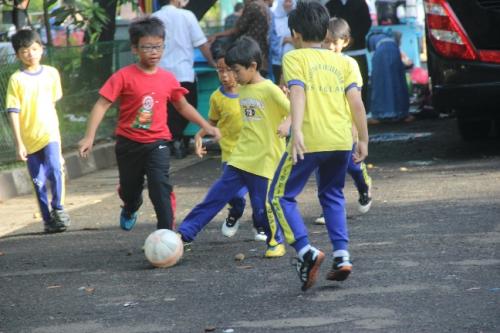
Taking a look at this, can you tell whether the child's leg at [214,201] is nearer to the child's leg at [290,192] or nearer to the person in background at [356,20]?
the child's leg at [290,192]

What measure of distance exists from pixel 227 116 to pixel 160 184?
2.35ft

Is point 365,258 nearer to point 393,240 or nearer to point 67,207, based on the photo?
point 393,240

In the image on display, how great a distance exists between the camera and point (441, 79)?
1247 cm

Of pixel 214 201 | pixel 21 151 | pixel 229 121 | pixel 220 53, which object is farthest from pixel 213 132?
pixel 220 53

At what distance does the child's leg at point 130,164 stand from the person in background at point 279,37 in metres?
7.46

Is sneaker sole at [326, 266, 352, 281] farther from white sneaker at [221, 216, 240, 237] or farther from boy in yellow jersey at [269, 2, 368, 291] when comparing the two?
white sneaker at [221, 216, 240, 237]

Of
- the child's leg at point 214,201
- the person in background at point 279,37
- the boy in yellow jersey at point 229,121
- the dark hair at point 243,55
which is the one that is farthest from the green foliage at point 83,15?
the dark hair at point 243,55

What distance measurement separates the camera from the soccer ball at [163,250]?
765 cm

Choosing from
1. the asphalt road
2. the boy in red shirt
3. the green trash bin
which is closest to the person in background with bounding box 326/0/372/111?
the green trash bin

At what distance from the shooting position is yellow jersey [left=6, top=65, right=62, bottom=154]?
9797mm

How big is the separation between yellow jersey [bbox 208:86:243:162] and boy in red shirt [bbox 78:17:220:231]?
0.95ft

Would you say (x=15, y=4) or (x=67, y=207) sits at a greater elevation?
(x=15, y=4)

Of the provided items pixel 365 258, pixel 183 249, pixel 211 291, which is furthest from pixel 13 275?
pixel 365 258

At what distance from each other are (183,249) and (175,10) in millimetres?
6548
